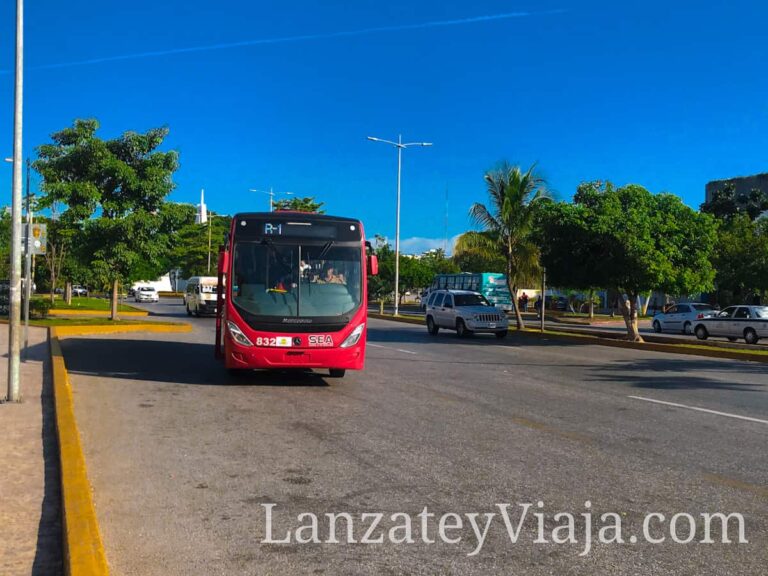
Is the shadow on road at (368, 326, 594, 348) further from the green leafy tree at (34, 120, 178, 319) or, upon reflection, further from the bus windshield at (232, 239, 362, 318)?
the bus windshield at (232, 239, 362, 318)

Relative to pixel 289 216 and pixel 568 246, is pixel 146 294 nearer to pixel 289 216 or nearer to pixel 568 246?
pixel 568 246

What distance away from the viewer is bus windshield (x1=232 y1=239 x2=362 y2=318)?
11.6m

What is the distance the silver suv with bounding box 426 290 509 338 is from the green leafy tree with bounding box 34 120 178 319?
425 inches

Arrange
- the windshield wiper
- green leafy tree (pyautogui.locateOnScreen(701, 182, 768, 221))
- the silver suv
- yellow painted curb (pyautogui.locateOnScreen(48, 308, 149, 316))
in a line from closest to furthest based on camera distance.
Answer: the windshield wiper < the silver suv < yellow painted curb (pyautogui.locateOnScreen(48, 308, 149, 316)) < green leafy tree (pyautogui.locateOnScreen(701, 182, 768, 221))

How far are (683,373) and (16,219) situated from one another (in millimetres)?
12823

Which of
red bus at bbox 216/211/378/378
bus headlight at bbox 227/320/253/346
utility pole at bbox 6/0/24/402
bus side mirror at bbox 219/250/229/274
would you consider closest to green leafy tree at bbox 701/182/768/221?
red bus at bbox 216/211/378/378

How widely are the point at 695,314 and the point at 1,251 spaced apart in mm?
43028

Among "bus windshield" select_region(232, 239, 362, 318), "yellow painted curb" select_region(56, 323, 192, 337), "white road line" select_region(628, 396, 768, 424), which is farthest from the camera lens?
"yellow painted curb" select_region(56, 323, 192, 337)

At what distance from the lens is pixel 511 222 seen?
100ft

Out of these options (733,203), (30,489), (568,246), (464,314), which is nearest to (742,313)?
(568,246)

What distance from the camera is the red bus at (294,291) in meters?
11.4

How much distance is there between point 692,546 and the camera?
184 inches

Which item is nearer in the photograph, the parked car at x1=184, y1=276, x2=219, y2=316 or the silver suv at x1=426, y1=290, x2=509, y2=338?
the silver suv at x1=426, y1=290, x2=509, y2=338

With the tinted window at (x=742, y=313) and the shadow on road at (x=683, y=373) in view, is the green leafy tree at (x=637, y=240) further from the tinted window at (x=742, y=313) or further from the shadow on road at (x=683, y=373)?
the tinted window at (x=742, y=313)
